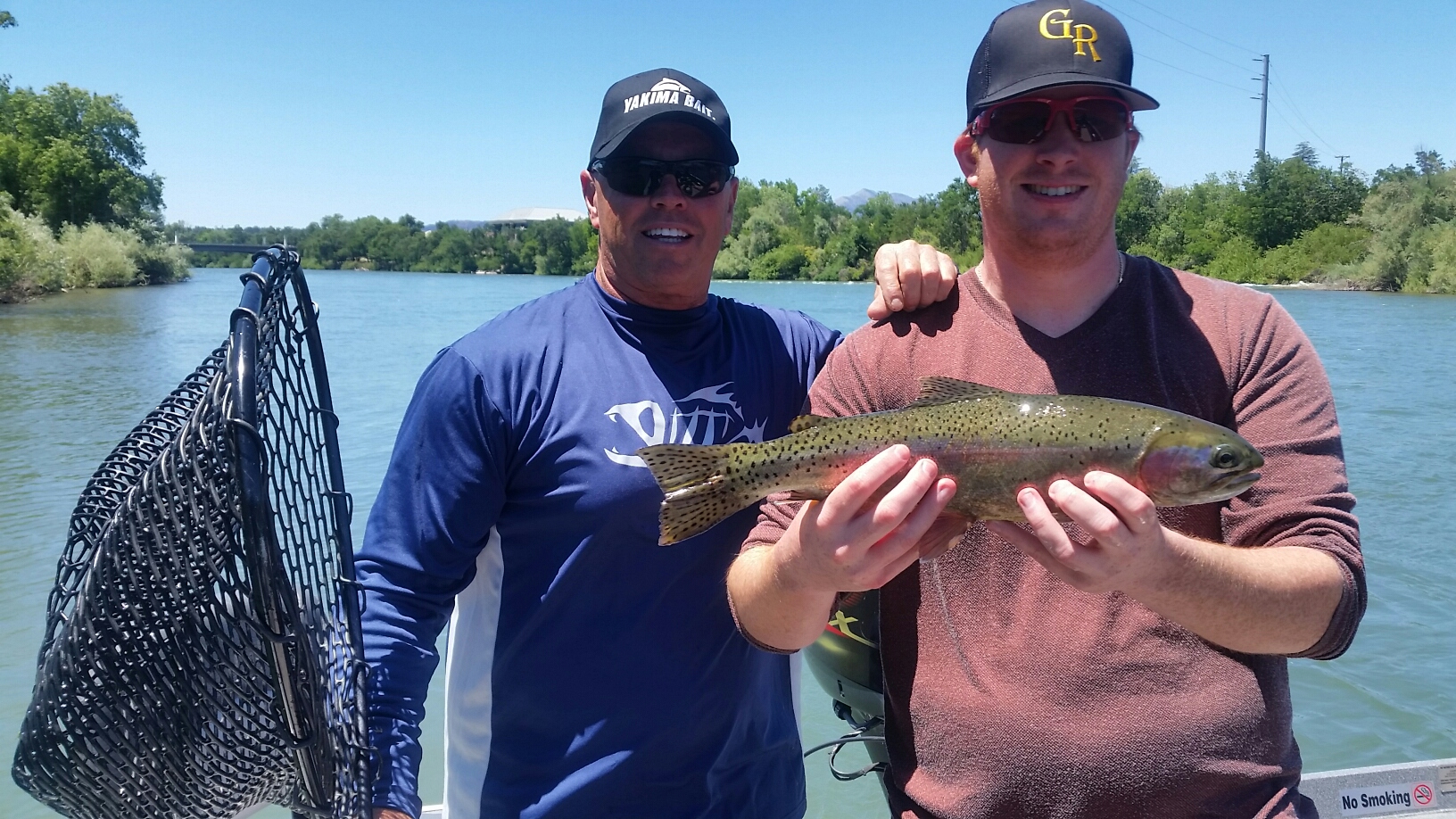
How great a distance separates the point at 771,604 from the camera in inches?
104

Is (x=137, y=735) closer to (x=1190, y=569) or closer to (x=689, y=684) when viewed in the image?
(x=689, y=684)

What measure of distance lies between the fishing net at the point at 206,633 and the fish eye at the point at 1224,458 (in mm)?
2342

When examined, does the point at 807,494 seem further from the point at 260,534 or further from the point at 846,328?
the point at 846,328

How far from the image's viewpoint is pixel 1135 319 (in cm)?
279

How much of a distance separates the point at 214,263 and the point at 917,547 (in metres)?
184

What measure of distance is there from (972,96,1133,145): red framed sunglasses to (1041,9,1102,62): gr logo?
137 mm

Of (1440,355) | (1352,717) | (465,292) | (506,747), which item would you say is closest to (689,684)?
(506,747)

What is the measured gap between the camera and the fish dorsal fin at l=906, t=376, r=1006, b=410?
106 inches

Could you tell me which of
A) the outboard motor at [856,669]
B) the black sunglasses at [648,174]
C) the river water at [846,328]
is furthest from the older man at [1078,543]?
the river water at [846,328]

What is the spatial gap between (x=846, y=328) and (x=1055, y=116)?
35.9 m

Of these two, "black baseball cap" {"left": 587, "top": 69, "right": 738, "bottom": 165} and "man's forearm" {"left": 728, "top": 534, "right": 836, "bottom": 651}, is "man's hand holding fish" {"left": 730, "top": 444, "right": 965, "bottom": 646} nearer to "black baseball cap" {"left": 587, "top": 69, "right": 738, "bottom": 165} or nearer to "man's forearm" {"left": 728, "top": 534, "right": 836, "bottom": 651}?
"man's forearm" {"left": 728, "top": 534, "right": 836, "bottom": 651}

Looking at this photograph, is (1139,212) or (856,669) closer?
(856,669)

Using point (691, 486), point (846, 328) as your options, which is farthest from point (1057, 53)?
point (846, 328)

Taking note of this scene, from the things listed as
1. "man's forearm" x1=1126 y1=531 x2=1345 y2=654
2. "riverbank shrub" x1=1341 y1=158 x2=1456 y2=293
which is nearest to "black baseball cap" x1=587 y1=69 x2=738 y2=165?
"man's forearm" x1=1126 y1=531 x2=1345 y2=654
